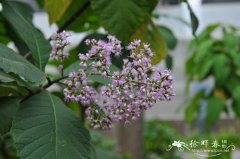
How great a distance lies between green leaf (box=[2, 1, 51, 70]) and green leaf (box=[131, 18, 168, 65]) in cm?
24

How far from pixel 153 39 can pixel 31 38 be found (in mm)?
383

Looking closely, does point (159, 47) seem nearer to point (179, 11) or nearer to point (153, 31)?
point (153, 31)

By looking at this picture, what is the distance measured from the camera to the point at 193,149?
136 centimetres

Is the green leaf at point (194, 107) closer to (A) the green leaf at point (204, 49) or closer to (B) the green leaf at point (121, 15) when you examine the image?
(A) the green leaf at point (204, 49)

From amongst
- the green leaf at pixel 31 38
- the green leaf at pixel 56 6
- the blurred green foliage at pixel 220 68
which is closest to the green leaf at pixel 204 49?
the blurred green foliage at pixel 220 68

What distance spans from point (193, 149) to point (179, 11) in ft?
18.6

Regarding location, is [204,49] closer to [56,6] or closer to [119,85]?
[56,6]

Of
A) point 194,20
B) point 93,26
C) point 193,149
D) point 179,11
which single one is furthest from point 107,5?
point 179,11

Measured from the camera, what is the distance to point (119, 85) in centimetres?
99

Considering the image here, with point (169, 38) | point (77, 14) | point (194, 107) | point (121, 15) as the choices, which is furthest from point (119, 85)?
point (194, 107)

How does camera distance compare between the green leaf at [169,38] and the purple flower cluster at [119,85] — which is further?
the green leaf at [169,38]

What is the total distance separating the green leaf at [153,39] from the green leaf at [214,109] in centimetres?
178

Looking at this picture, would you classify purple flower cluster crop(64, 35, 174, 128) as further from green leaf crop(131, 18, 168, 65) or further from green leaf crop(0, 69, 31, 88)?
green leaf crop(131, 18, 168, 65)

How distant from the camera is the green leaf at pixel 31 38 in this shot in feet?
3.86
